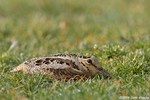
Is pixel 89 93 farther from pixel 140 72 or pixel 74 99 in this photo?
pixel 140 72

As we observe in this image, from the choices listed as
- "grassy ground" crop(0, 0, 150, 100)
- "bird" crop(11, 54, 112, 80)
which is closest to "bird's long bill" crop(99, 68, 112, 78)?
"bird" crop(11, 54, 112, 80)

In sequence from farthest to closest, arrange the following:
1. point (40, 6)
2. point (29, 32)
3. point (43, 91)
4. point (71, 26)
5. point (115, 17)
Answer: point (40, 6) < point (115, 17) < point (71, 26) < point (29, 32) < point (43, 91)

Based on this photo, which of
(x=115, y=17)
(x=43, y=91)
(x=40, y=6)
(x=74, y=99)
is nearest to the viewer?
(x=74, y=99)

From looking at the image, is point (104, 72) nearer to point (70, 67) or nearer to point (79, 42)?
point (70, 67)

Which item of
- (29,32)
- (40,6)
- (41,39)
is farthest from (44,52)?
(40,6)

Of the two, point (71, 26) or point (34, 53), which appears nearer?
point (34, 53)

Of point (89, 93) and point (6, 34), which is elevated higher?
point (6, 34)

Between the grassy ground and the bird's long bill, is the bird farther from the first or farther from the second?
the grassy ground

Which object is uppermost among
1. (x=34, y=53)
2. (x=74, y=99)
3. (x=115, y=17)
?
(x=115, y=17)
